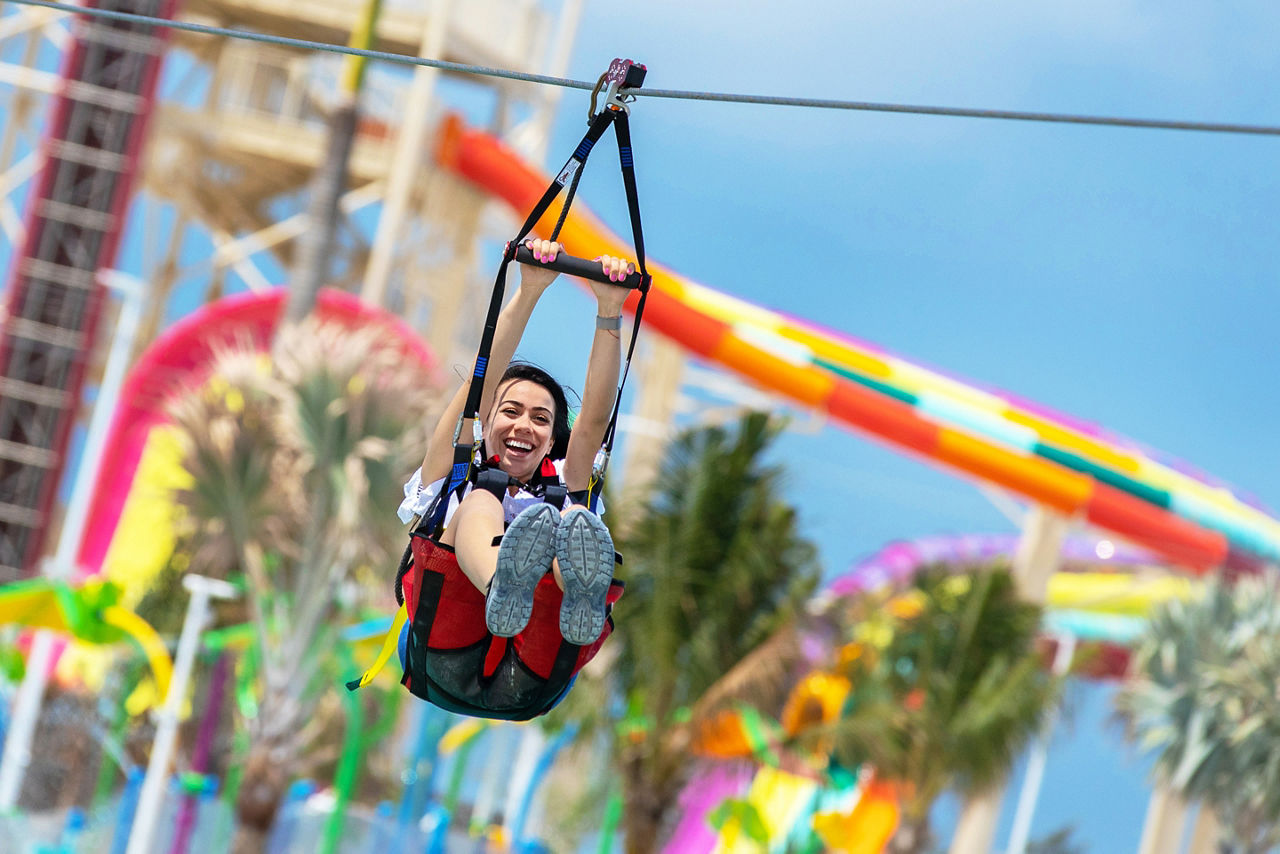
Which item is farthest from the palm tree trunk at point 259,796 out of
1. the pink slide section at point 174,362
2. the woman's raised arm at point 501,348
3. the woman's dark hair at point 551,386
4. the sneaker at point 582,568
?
Result: the sneaker at point 582,568

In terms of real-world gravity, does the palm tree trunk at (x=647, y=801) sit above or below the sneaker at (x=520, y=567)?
below

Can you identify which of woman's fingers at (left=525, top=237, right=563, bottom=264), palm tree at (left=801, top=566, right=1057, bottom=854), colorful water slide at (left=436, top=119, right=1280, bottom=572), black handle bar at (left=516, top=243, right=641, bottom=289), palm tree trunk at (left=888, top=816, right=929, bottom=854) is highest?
colorful water slide at (left=436, top=119, right=1280, bottom=572)

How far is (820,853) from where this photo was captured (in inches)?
864

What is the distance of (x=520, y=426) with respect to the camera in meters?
5.56

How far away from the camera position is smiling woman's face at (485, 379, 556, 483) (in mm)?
5574

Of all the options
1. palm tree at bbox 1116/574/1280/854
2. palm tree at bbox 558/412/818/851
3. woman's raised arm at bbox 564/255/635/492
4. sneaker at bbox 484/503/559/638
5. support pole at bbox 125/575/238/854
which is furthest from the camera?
palm tree at bbox 1116/574/1280/854

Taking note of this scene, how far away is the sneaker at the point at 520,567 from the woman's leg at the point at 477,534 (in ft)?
0.38

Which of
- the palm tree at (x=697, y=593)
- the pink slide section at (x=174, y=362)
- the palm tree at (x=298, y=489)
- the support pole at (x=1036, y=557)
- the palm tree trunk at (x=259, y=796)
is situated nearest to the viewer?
the palm tree at (x=697, y=593)

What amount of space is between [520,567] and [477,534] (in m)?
0.39

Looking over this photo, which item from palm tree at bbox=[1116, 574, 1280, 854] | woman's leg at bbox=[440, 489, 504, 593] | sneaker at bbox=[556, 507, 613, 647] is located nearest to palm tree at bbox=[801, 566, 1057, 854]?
palm tree at bbox=[1116, 574, 1280, 854]

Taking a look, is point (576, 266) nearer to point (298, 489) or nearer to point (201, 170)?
point (298, 489)

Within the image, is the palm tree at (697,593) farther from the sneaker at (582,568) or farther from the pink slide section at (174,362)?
the sneaker at (582,568)

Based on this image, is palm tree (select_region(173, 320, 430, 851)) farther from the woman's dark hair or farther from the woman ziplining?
the woman ziplining

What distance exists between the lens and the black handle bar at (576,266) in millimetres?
4879
